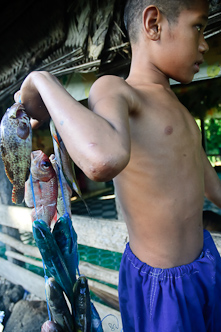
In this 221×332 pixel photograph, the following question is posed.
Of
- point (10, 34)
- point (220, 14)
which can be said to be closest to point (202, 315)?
point (220, 14)

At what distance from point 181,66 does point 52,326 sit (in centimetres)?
104

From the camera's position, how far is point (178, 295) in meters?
0.97

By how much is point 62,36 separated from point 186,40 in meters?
1.94

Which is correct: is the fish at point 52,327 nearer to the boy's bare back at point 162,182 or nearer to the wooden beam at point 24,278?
the boy's bare back at point 162,182

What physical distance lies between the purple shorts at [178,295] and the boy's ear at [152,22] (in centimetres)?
86

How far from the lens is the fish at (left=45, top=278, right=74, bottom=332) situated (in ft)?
3.11

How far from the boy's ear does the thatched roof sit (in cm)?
99

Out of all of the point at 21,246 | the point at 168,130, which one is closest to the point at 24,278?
the point at 21,246

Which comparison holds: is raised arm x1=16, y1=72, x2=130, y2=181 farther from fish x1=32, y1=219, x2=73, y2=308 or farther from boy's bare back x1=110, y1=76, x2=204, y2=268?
fish x1=32, y1=219, x2=73, y2=308

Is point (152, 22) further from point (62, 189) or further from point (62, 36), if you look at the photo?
point (62, 36)

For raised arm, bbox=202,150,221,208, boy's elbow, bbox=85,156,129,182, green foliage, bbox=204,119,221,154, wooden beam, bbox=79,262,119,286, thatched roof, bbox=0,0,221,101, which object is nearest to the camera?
boy's elbow, bbox=85,156,129,182

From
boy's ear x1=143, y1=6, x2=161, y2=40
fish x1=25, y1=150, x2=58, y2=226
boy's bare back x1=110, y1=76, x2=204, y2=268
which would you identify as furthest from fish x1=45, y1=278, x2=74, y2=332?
boy's ear x1=143, y1=6, x2=161, y2=40

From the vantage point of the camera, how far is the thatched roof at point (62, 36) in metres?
2.13

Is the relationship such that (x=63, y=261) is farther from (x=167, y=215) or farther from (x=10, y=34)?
(x=10, y=34)
